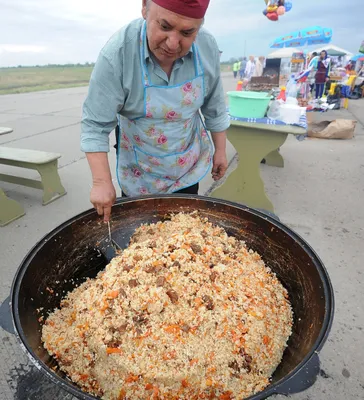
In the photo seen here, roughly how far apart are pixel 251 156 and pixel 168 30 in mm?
2208

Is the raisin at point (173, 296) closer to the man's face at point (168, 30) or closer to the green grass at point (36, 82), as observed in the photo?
the man's face at point (168, 30)

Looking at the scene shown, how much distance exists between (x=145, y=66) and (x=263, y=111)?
6.59ft

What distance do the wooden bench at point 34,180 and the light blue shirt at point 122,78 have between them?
6.95 feet

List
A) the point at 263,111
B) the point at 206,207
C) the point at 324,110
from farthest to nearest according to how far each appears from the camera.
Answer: the point at 324,110 < the point at 263,111 < the point at 206,207

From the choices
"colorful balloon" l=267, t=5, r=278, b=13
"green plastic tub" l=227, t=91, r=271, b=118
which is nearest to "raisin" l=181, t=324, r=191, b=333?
"green plastic tub" l=227, t=91, r=271, b=118

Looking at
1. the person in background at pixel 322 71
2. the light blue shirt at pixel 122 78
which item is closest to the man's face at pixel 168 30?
the light blue shirt at pixel 122 78

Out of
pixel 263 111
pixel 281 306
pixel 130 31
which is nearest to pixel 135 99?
pixel 130 31

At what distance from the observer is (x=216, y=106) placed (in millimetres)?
1644

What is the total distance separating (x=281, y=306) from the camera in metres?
1.18

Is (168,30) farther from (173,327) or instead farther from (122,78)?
(173,327)

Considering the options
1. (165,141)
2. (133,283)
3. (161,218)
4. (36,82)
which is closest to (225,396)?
(133,283)

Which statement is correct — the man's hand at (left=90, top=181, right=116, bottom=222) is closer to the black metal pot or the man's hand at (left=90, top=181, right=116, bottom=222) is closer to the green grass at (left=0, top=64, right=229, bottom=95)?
the black metal pot

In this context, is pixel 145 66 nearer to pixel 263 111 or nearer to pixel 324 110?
pixel 263 111

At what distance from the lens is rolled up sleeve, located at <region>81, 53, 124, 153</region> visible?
4.01ft
